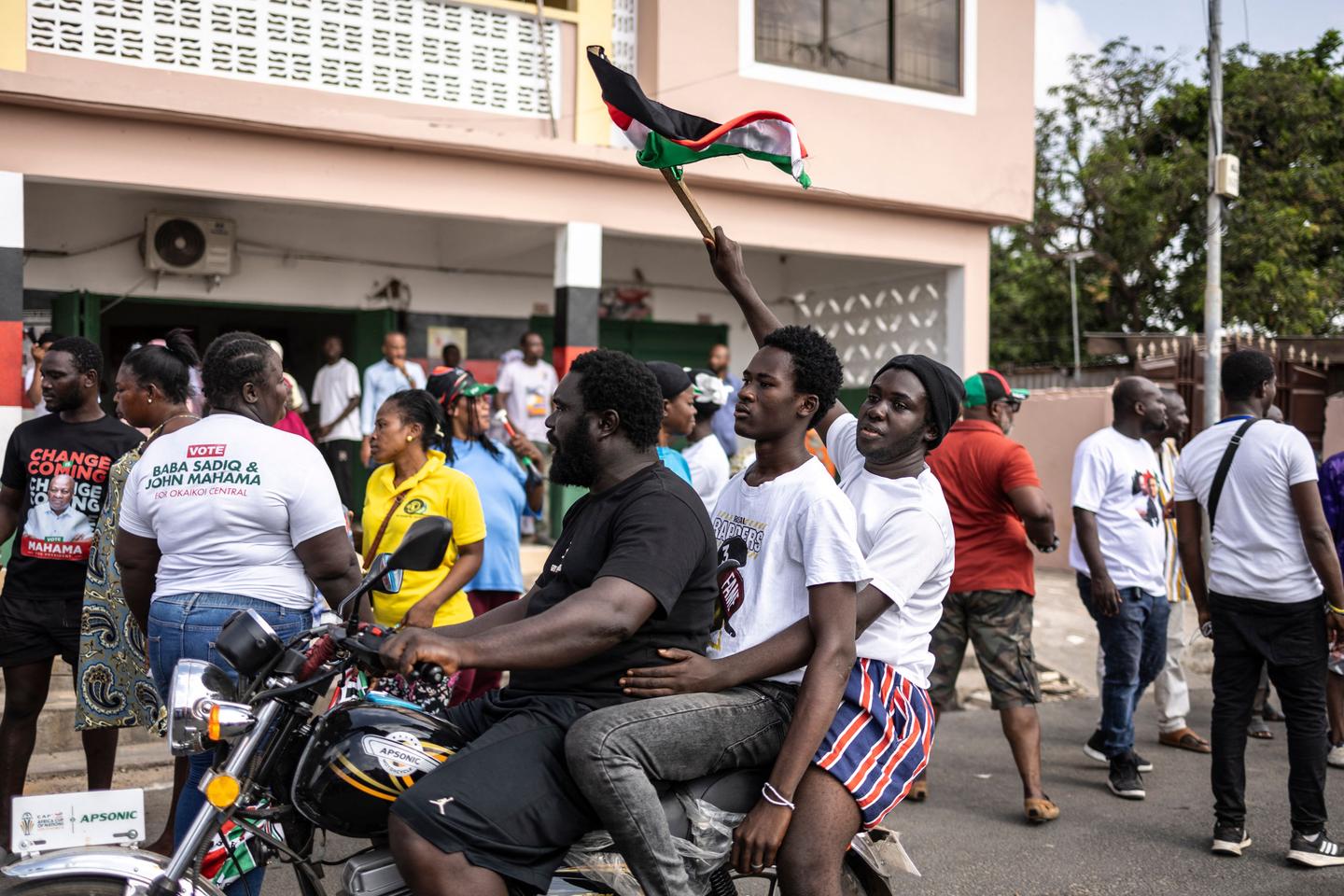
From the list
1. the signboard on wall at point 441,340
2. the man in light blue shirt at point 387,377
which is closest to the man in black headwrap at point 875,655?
the man in light blue shirt at point 387,377

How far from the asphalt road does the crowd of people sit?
0.16 m

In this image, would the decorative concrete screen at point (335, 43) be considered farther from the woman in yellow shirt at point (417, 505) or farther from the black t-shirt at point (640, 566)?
the black t-shirt at point (640, 566)

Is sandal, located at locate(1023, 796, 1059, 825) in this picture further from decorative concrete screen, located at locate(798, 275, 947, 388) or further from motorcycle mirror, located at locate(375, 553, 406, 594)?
decorative concrete screen, located at locate(798, 275, 947, 388)

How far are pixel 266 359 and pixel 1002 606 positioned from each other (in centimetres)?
340

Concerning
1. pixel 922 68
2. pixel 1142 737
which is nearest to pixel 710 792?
pixel 1142 737

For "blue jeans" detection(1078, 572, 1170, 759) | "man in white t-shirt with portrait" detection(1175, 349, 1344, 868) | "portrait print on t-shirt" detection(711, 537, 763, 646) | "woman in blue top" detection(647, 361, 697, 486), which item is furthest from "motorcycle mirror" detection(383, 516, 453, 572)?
"blue jeans" detection(1078, 572, 1170, 759)

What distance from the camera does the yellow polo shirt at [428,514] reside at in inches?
181

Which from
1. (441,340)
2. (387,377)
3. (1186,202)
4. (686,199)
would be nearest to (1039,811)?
(686,199)

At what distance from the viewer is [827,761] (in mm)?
2744

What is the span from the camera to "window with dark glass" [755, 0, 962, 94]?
32.1ft

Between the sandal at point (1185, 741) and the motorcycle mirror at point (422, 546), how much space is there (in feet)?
17.8

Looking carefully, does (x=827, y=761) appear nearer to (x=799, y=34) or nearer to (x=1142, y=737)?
(x=1142, y=737)

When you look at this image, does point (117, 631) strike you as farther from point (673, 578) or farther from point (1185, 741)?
point (1185, 741)

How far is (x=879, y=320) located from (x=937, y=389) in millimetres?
8740
